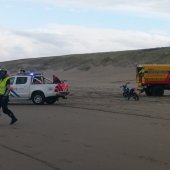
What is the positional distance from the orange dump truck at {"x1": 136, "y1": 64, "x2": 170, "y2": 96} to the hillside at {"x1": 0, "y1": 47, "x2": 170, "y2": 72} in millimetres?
44822

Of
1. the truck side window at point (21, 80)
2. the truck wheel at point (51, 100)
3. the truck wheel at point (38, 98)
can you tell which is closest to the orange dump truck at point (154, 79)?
the truck wheel at point (51, 100)

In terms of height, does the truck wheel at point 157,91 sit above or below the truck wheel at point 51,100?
above

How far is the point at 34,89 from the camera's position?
98.1 feet

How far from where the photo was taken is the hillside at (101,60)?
90.3 m

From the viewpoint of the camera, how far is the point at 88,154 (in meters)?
12.0

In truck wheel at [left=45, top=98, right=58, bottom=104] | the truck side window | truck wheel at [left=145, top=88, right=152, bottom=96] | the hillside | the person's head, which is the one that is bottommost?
truck wheel at [left=45, top=98, right=58, bottom=104]

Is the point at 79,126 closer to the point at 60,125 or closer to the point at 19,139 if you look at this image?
the point at 60,125

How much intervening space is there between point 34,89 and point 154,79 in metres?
12.9

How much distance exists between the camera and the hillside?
9031 cm

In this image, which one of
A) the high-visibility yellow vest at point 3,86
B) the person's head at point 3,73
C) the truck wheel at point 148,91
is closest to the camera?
the person's head at point 3,73

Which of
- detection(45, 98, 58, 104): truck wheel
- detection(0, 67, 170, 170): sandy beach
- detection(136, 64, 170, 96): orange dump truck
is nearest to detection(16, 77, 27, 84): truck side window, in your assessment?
detection(45, 98, 58, 104): truck wheel

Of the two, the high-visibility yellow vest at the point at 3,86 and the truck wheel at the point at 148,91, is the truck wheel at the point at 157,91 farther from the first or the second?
the high-visibility yellow vest at the point at 3,86

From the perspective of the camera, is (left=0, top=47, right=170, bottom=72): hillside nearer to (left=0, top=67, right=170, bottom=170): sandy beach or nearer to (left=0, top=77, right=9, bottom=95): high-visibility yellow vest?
(left=0, top=67, right=170, bottom=170): sandy beach

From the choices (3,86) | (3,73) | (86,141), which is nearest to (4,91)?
(3,86)
